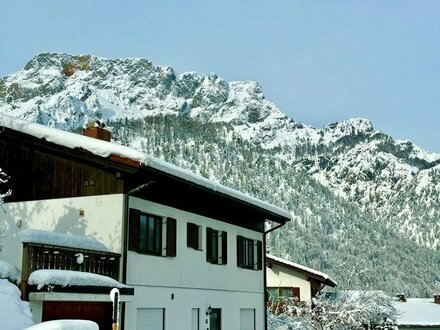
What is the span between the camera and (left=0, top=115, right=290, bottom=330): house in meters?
15.0

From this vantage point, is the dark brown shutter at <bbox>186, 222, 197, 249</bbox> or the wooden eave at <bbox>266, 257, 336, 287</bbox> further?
the wooden eave at <bbox>266, 257, 336, 287</bbox>

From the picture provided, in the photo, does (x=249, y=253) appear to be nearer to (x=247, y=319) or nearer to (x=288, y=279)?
(x=247, y=319)

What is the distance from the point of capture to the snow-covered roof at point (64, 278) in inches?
521

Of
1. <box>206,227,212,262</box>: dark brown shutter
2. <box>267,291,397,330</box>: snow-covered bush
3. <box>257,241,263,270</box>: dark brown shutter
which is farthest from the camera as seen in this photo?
<box>267,291,397,330</box>: snow-covered bush

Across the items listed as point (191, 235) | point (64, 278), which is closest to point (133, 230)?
point (191, 235)

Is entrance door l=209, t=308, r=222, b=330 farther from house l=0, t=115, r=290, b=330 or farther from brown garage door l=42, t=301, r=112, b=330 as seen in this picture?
brown garage door l=42, t=301, r=112, b=330

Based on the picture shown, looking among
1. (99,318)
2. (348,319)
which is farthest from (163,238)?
(348,319)

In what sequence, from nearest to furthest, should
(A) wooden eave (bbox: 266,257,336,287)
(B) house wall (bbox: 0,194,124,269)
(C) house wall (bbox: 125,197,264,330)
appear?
(B) house wall (bbox: 0,194,124,269) < (C) house wall (bbox: 125,197,264,330) < (A) wooden eave (bbox: 266,257,336,287)

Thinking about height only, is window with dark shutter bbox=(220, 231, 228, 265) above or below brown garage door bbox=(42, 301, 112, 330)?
above

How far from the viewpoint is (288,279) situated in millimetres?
39844

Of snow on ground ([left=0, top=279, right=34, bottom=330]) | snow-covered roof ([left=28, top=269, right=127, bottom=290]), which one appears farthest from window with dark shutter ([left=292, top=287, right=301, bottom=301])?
snow on ground ([left=0, top=279, right=34, bottom=330])

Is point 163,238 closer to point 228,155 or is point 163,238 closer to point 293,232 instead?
point 293,232

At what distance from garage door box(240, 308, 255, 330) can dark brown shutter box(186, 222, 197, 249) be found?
16.8 ft

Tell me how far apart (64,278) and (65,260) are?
0.85m
